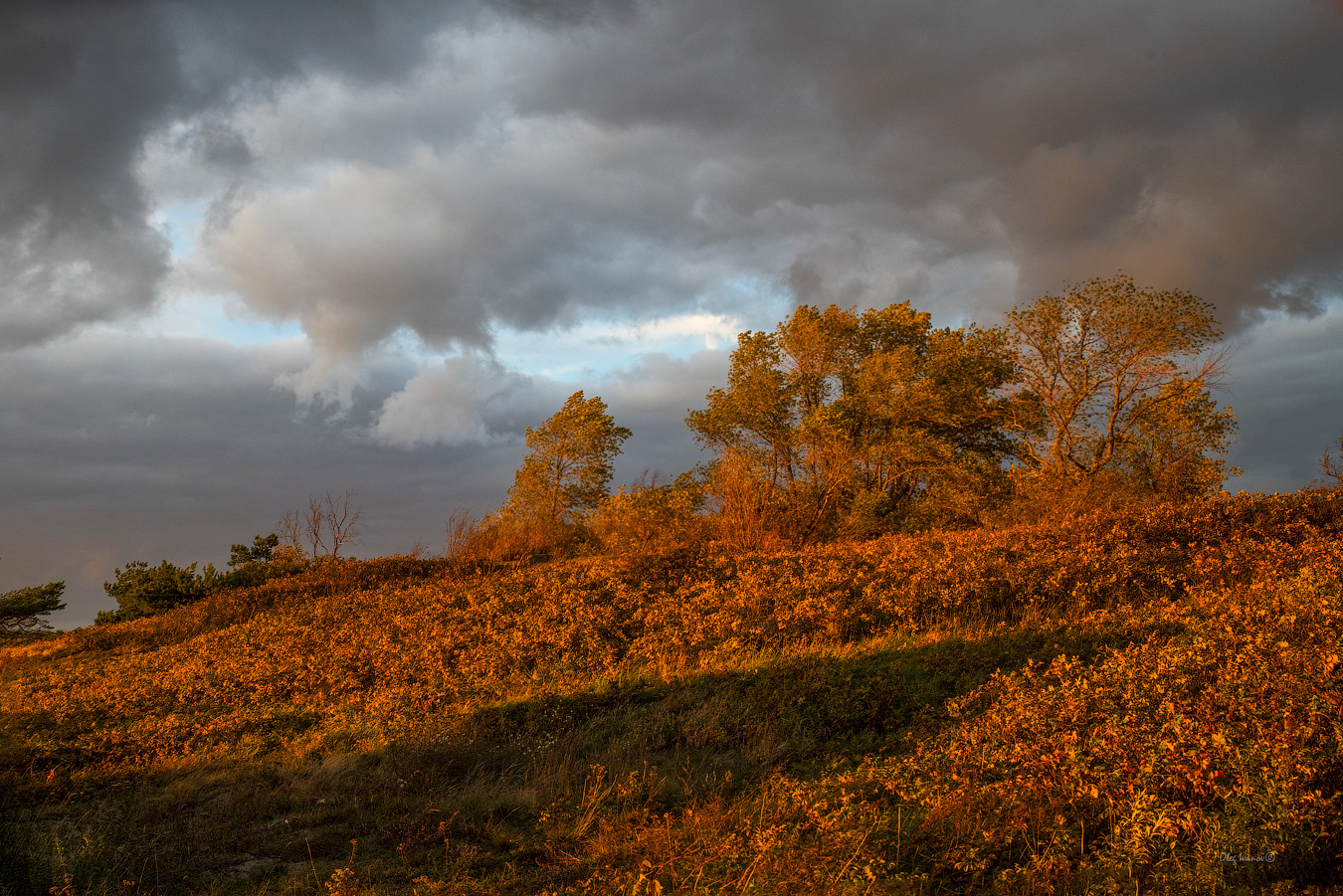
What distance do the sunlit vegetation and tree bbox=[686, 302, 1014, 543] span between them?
2382 mm

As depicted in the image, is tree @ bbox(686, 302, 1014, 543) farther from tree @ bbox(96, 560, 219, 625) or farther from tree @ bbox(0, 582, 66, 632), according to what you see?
tree @ bbox(0, 582, 66, 632)

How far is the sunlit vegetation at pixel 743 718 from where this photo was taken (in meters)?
5.16

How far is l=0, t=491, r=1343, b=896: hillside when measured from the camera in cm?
512

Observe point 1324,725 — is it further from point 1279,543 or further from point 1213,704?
point 1279,543

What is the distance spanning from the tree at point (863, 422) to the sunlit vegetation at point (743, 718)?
238 cm

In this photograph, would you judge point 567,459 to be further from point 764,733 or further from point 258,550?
point 764,733

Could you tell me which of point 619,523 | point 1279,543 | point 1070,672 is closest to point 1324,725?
point 1070,672

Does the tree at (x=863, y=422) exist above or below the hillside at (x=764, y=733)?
above

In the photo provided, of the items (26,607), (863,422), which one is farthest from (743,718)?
(26,607)

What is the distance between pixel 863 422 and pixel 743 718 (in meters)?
24.6

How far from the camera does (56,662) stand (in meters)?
21.5

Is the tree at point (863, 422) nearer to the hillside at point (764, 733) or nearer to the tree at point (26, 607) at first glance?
the hillside at point (764, 733)

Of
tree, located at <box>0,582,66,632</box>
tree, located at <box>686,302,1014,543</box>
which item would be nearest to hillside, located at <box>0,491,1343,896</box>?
tree, located at <box>686,302,1014,543</box>

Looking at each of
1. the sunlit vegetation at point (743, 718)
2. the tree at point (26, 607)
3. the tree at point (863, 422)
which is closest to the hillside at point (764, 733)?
the sunlit vegetation at point (743, 718)
